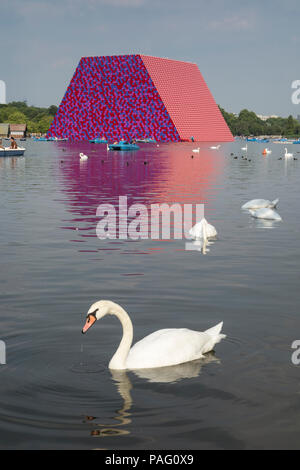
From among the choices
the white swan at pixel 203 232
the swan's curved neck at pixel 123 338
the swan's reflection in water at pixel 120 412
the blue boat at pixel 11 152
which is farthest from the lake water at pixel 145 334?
the blue boat at pixel 11 152

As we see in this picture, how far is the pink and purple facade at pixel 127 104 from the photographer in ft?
541

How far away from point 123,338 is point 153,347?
37 cm

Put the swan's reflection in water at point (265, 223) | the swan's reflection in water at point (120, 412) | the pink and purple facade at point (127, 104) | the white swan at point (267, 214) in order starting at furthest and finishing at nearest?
the pink and purple facade at point (127, 104), the white swan at point (267, 214), the swan's reflection in water at point (265, 223), the swan's reflection in water at point (120, 412)

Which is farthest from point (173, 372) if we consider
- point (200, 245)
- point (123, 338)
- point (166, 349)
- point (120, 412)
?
point (200, 245)

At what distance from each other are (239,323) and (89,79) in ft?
549

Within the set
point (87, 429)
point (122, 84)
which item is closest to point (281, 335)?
point (87, 429)

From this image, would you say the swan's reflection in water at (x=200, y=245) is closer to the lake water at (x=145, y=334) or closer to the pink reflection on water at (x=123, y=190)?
the lake water at (x=145, y=334)

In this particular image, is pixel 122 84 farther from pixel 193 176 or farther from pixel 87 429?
pixel 87 429

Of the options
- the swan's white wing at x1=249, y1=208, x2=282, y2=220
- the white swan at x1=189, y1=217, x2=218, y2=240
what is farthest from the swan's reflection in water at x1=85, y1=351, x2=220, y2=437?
the swan's white wing at x1=249, y1=208, x2=282, y2=220

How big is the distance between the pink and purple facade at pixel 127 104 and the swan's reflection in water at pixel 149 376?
509 ft

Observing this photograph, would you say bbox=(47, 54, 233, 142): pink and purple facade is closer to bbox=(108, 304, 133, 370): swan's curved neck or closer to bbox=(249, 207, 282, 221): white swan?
bbox=(249, 207, 282, 221): white swan

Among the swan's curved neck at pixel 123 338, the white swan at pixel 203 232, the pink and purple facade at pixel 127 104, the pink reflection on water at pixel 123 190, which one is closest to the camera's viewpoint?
the swan's curved neck at pixel 123 338

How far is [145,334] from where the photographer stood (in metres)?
8.45
